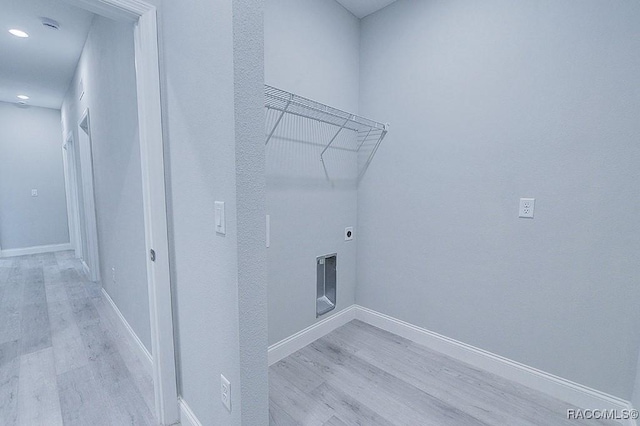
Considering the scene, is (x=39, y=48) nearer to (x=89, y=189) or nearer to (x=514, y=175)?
(x=89, y=189)

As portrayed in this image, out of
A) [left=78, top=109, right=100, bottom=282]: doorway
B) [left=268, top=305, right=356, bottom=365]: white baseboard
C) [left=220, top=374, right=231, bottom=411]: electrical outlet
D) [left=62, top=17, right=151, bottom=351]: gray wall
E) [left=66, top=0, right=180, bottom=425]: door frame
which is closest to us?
[left=220, top=374, right=231, bottom=411]: electrical outlet

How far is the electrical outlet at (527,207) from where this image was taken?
1665mm

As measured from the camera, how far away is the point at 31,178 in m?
4.85

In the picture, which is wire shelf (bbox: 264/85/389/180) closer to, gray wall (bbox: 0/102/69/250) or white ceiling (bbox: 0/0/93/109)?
white ceiling (bbox: 0/0/93/109)

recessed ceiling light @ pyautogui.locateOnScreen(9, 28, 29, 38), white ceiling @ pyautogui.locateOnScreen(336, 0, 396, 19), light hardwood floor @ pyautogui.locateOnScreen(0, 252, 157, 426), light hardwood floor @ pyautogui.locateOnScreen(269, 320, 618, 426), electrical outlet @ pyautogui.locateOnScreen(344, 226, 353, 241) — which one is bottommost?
light hardwood floor @ pyautogui.locateOnScreen(0, 252, 157, 426)

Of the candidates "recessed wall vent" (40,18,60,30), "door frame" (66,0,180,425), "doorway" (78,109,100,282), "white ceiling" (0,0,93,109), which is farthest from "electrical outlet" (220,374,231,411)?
"recessed wall vent" (40,18,60,30)

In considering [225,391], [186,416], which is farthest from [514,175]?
[186,416]

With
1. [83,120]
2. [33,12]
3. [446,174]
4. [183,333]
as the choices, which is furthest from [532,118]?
[83,120]

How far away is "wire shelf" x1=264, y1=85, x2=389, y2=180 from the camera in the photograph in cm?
170

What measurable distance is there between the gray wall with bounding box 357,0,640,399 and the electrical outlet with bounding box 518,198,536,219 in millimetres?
34

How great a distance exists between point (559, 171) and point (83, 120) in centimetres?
433

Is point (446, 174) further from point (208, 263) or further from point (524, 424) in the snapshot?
point (208, 263)

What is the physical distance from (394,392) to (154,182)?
1779 mm

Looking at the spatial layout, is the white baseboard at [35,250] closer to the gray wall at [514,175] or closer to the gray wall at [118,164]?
the gray wall at [118,164]
